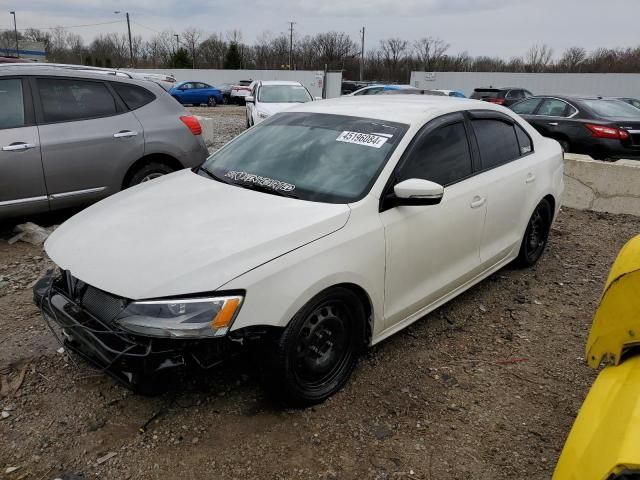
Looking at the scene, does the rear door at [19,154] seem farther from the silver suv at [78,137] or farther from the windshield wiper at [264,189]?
the windshield wiper at [264,189]

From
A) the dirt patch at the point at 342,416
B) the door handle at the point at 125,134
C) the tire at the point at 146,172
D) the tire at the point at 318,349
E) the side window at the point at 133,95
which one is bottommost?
the dirt patch at the point at 342,416

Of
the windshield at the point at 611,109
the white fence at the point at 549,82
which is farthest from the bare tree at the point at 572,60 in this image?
A: the windshield at the point at 611,109

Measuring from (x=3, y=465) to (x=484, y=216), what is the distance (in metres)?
3.31

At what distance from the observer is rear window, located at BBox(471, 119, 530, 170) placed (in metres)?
3.91

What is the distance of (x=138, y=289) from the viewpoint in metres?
2.32

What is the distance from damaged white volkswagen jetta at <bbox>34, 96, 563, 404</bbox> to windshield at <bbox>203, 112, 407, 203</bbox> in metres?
0.01

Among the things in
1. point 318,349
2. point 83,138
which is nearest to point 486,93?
point 83,138

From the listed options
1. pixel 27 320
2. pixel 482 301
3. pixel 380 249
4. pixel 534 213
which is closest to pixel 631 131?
pixel 534 213

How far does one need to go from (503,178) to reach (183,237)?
260 centimetres

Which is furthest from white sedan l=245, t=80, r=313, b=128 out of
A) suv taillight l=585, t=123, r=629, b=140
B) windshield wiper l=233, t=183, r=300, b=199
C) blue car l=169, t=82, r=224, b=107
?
blue car l=169, t=82, r=224, b=107

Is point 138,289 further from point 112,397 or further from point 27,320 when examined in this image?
point 27,320

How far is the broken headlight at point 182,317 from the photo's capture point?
2252 millimetres

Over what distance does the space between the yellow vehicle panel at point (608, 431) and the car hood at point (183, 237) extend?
1.44 meters

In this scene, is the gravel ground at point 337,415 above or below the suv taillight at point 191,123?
below
